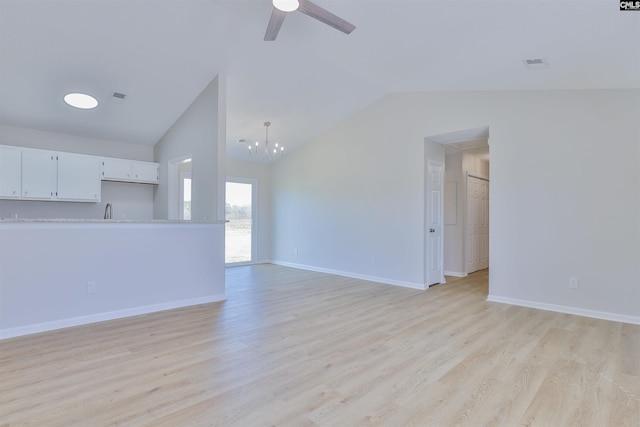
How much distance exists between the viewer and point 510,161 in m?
4.45

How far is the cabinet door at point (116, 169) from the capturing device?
5230mm

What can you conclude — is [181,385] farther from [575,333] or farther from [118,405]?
[575,333]

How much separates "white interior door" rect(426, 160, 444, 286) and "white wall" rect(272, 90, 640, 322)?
24 cm

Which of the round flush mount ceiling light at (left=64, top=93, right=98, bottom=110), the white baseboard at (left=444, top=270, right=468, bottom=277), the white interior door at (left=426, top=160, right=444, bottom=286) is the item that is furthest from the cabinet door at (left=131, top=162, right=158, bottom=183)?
the white baseboard at (left=444, top=270, right=468, bottom=277)

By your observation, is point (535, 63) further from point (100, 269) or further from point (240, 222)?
point (240, 222)

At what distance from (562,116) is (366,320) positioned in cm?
348

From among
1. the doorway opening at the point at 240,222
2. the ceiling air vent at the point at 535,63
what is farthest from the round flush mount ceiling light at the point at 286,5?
the doorway opening at the point at 240,222

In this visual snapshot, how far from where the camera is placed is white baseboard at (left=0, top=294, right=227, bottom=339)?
309 cm

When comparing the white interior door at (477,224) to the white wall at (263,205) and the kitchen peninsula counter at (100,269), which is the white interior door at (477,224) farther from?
the kitchen peninsula counter at (100,269)

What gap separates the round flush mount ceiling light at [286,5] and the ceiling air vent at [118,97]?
296 centimetres

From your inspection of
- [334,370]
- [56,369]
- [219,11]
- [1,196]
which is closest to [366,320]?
[334,370]

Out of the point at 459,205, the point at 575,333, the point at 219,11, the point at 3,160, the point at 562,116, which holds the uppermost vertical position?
the point at 219,11

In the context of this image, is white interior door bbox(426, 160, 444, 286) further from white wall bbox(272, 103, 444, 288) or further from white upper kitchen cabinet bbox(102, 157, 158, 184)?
white upper kitchen cabinet bbox(102, 157, 158, 184)

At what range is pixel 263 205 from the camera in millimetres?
8078
